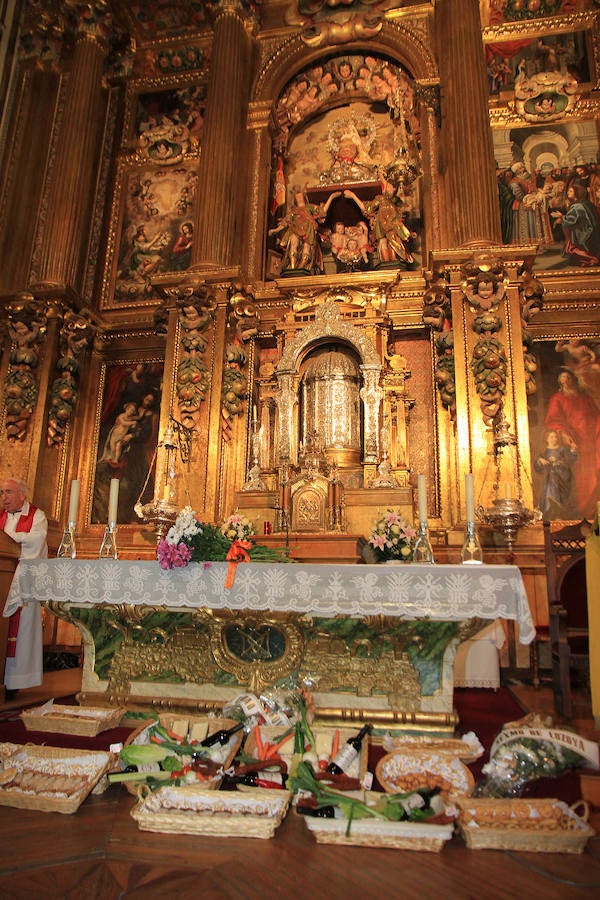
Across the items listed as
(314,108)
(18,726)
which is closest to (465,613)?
Result: (18,726)

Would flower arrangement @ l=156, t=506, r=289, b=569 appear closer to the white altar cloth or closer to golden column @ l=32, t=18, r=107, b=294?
the white altar cloth

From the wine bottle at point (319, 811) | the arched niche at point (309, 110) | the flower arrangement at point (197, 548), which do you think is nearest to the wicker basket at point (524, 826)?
the wine bottle at point (319, 811)

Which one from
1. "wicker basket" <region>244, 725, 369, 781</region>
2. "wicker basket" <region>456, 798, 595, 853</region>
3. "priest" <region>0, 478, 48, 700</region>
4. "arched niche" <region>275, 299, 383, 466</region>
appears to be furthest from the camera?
"arched niche" <region>275, 299, 383, 466</region>

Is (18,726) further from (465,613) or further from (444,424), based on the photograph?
(444,424)

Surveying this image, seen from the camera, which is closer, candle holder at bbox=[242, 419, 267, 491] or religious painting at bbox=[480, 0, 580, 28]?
candle holder at bbox=[242, 419, 267, 491]

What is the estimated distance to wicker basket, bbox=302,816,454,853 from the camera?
2475 mm

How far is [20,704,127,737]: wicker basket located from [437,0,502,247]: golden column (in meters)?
6.92

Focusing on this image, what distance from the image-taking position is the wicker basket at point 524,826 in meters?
2.45

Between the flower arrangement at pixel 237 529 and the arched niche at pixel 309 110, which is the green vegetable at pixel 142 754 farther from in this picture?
the arched niche at pixel 309 110

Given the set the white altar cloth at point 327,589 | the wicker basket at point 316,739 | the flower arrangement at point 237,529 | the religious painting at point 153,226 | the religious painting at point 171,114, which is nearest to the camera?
the wicker basket at point 316,739

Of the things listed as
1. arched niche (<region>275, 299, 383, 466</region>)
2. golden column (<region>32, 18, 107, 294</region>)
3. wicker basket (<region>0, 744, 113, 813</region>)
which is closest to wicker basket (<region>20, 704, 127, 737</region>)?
wicker basket (<region>0, 744, 113, 813</region>)

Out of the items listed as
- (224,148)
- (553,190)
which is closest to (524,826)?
(553,190)

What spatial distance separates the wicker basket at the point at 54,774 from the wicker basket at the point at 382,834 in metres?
1.11

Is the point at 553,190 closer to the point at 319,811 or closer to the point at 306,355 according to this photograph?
the point at 306,355
